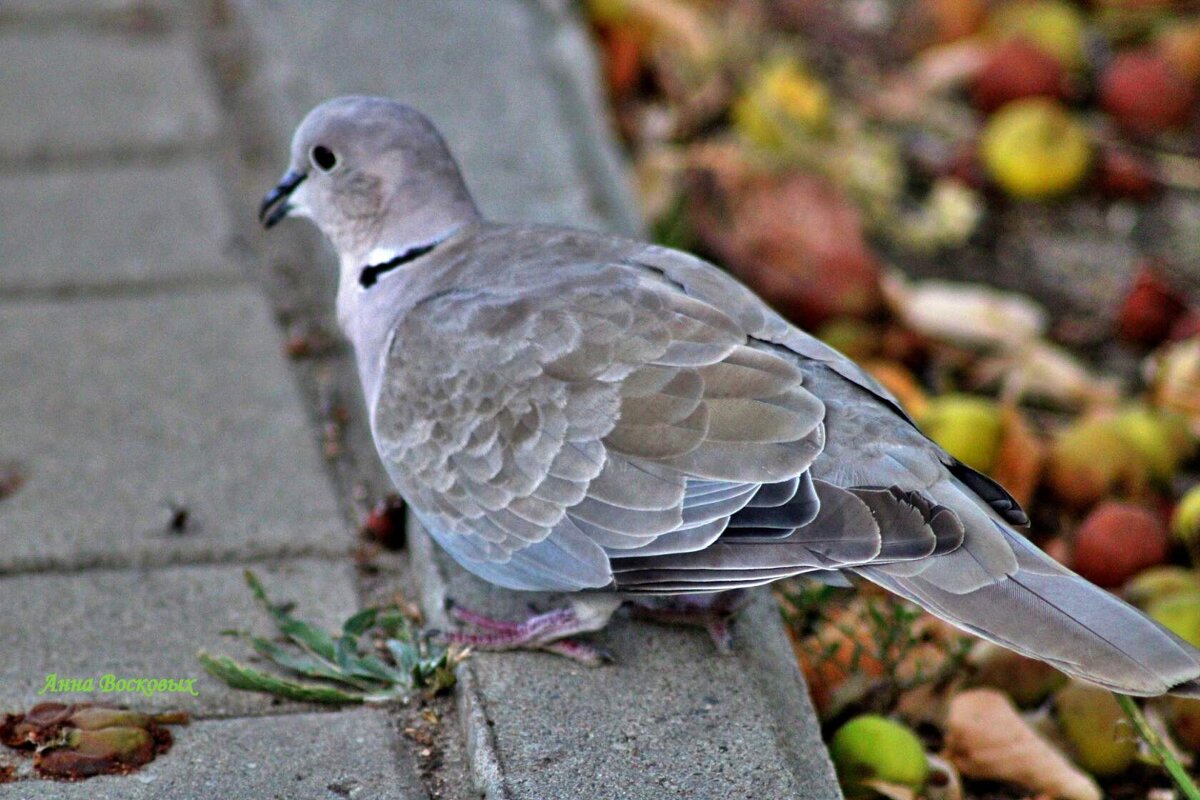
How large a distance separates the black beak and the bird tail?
1.54 m

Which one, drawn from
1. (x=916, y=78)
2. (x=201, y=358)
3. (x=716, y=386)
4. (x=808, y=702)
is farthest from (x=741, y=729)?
(x=916, y=78)

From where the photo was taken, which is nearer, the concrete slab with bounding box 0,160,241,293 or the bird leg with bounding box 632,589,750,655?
the bird leg with bounding box 632,589,750,655

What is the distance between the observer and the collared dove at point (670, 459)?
2.27 metres

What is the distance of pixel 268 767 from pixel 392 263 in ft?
3.79

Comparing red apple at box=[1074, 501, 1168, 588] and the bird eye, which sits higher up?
the bird eye

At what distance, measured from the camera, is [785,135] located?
14.9ft

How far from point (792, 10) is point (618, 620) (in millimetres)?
3296

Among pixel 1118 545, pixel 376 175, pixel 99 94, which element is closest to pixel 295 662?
pixel 376 175

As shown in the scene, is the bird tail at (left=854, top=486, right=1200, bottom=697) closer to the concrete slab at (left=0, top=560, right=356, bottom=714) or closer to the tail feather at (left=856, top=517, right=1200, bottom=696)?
the tail feather at (left=856, top=517, right=1200, bottom=696)

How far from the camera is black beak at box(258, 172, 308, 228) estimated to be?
313 centimetres

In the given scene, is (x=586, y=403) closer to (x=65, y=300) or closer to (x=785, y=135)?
(x=65, y=300)

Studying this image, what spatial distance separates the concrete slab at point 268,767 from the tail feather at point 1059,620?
0.85 meters

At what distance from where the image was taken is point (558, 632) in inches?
100

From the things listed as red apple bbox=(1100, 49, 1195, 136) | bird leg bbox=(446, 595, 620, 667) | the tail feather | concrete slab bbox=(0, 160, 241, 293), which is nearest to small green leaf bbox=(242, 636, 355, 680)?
bird leg bbox=(446, 595, 620, 667)
